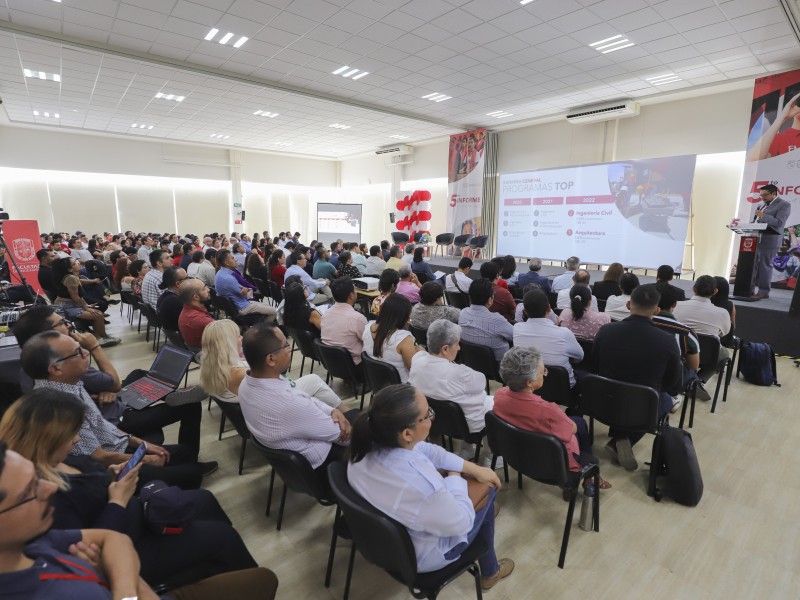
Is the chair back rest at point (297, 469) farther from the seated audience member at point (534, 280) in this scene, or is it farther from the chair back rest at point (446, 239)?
the chair back rest at point (446, 239)

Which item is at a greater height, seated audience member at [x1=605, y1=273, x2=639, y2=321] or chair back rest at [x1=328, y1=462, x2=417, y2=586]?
seated audience member at [x1=605, y1=273, x2=639, y2=321]

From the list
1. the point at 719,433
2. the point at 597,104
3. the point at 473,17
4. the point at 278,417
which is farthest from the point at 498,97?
the point at 278,417

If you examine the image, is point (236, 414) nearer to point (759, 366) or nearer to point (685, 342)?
point (685, 342)

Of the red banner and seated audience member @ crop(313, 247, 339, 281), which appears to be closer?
seated audience member @ crop(313, 247, 339, 281)

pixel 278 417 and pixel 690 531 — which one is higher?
pixel 278 417

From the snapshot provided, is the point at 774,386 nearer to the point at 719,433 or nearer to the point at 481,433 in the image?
the point at 719,433

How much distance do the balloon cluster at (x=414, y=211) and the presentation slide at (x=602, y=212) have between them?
3201 millimetres

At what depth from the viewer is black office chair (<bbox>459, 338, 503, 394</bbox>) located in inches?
128

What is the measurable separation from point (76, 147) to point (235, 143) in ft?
15.1

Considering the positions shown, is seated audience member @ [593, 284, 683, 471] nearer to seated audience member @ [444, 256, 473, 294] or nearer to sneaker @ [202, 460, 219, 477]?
sneaker @ [202, 460, 219, 477]

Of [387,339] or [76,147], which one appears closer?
[387,339]

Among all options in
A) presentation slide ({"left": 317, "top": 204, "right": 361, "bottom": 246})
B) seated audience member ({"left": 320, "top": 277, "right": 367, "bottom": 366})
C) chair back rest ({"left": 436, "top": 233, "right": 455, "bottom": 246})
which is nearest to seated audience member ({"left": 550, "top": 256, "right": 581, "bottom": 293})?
seated audience member ({"left": 320, "top": 277, "right": 367, "bottom": 366})

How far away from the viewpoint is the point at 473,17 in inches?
208

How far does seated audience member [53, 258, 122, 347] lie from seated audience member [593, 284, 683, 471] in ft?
17.9
